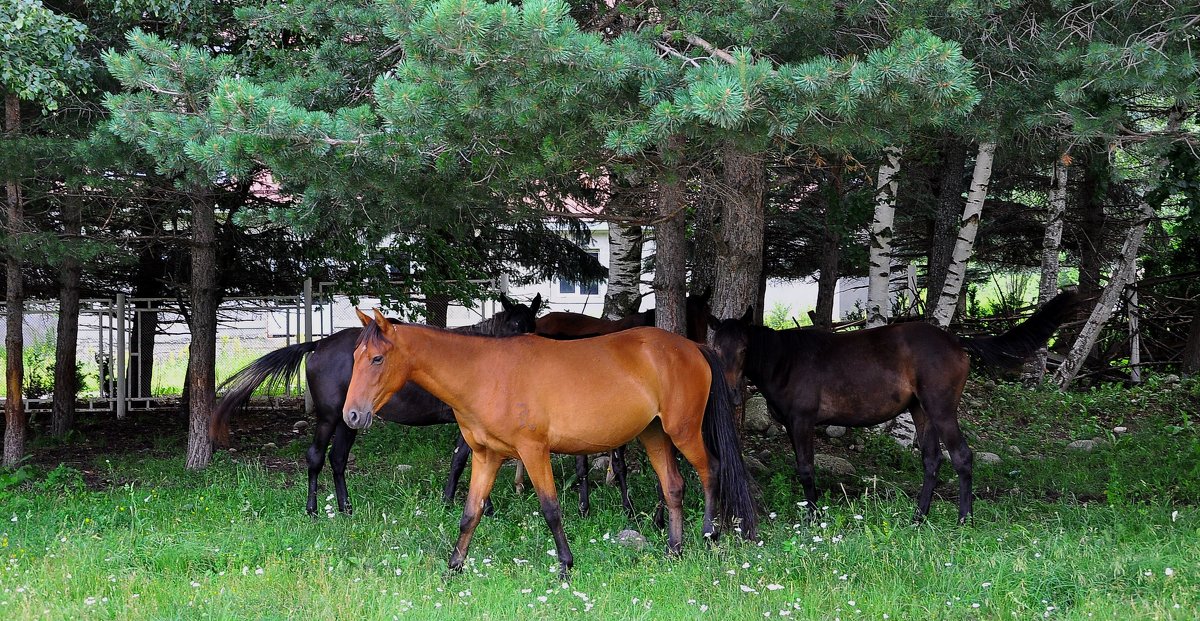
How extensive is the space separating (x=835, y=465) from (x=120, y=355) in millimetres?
10413

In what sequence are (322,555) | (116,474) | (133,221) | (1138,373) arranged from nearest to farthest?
1. (322,555)
2. (116,474)
3. (133,221)
4. (1138,373)

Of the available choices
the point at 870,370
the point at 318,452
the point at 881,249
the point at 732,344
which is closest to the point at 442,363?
the point at 318,452

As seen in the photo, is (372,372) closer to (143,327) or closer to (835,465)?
(835,465)

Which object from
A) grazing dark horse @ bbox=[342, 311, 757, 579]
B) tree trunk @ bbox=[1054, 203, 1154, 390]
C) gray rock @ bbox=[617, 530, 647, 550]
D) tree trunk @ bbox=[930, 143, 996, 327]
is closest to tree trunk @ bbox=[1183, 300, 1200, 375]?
tree trunk @ bbox=[1054, 203, 1154, 390]

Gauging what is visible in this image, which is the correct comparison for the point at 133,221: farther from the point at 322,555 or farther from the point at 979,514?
the point at 979,514

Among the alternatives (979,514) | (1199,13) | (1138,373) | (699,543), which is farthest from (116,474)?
(1138,373)

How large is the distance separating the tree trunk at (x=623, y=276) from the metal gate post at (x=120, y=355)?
7.49 meters

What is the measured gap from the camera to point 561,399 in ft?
19.3

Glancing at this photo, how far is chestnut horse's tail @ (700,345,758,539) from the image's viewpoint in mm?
6371

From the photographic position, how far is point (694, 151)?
21.5ft

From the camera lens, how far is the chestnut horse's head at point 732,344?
740 cm

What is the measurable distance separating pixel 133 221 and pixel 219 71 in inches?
212

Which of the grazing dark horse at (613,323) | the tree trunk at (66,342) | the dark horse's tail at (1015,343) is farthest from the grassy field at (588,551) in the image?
the tree trunk at (66,342)

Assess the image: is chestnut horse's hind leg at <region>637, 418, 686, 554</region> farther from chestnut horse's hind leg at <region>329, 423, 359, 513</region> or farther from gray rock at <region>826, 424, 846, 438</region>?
gray rock at <region>826, 424, 846, 438</region>
